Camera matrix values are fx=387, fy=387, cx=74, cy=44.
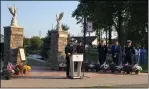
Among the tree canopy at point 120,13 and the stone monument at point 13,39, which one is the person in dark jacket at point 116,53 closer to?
the tree canopy at point 120,13

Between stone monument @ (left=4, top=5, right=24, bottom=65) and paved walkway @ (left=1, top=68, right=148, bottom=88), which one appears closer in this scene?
paved walkway @ (left=1, top=68, right=148, bottom=88)

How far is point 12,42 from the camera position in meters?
18.5

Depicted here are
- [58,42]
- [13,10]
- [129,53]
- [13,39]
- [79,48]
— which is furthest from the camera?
[58,42]

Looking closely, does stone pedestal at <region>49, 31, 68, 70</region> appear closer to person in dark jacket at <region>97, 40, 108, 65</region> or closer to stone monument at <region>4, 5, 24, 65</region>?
person in dark jacket at <region>97, 40, 108, 65</region>

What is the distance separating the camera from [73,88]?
12758mm

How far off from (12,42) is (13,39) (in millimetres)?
151

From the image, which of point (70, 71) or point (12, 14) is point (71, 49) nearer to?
point (70, 71)

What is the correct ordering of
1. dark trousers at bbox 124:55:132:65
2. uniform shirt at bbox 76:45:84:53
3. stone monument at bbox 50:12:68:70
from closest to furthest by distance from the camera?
uniform shirt at bbox 76:45:84:53
dark trousers at bbox 124:55:132:65
stone monument at bbox 50:12:68:70

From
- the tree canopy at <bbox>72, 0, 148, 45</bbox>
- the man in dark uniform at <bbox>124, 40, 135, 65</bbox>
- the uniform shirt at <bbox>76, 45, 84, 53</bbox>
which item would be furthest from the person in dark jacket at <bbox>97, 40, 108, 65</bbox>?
the uniform shirt at <bbox>76, 45, 84, 53</bbox>

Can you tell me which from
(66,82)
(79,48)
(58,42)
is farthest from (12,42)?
(66,82)

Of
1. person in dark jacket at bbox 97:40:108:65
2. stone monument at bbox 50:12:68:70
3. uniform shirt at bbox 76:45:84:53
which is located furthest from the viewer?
person in dark jacket at bbox 97:40:108:65

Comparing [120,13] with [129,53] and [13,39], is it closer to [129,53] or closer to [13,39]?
[129,53]

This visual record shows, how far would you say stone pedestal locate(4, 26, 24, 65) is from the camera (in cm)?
1842

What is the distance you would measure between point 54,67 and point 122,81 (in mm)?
6265
